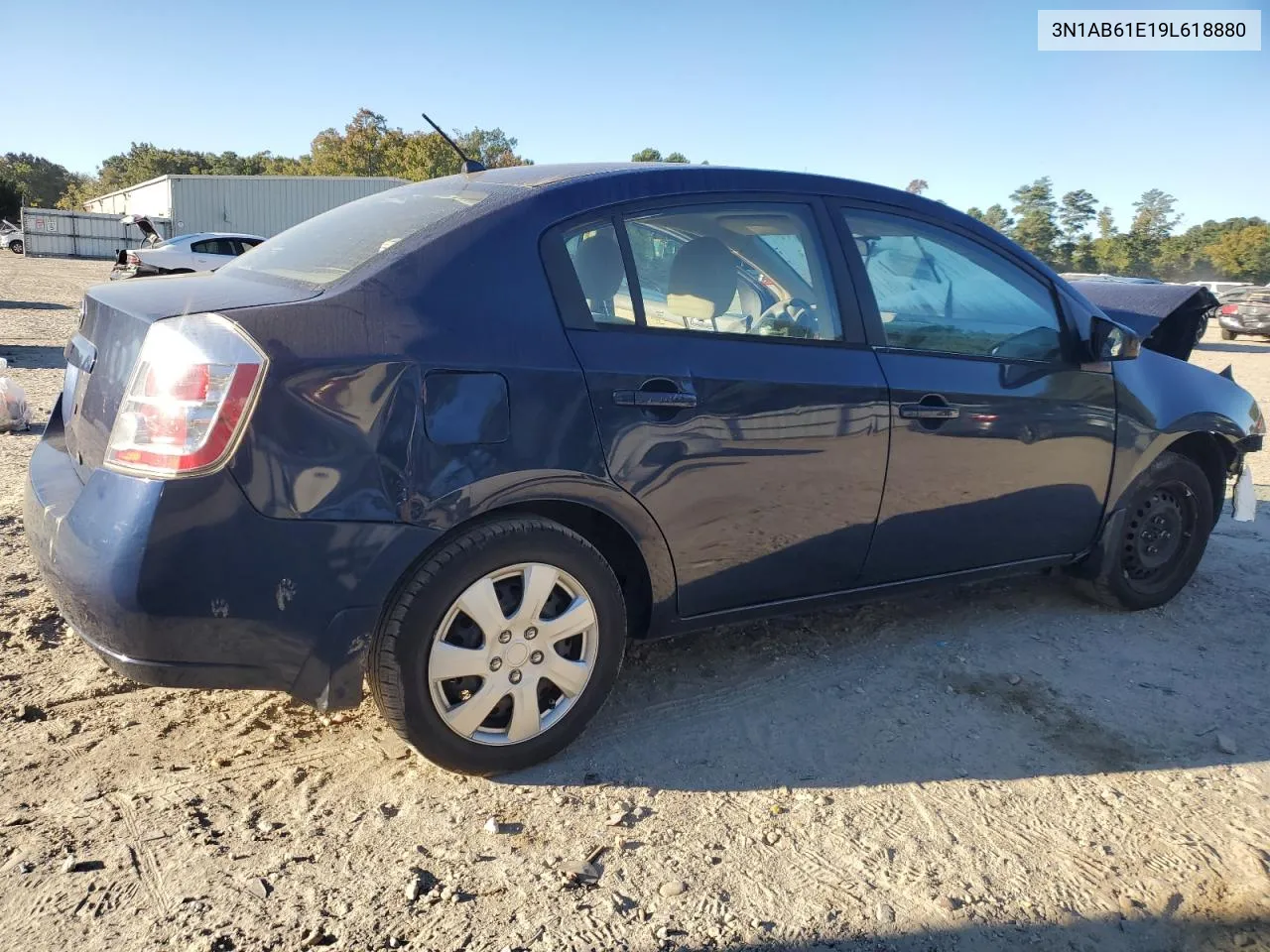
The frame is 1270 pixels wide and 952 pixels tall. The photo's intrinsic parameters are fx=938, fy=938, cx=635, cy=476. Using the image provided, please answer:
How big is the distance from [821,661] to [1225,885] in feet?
4.82

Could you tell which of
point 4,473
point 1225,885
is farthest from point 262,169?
point 1225,885

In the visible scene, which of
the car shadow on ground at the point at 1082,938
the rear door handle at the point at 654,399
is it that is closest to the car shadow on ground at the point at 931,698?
the car shadow on ground at the point at 1082,938

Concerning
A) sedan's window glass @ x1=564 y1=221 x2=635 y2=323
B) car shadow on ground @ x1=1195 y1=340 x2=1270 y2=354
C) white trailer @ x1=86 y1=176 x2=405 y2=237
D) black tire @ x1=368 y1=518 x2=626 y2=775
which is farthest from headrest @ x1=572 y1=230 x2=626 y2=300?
white trailer @ x1=86 y1=176 x2=405 y2=237

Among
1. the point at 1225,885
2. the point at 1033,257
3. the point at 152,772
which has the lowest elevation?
the point at 1225,885

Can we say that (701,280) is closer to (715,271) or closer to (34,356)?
(715,271)

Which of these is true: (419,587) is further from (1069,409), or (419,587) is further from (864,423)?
(1069,409)

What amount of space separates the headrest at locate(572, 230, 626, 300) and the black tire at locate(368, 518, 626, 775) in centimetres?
71

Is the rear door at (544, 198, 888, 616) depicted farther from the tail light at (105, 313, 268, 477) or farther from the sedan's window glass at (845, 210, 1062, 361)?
the tail light at (105, 313, 268, 477)

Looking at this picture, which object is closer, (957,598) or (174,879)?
(174,879)

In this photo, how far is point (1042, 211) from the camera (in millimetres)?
72812

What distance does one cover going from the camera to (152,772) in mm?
2668

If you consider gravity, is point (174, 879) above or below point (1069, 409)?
below

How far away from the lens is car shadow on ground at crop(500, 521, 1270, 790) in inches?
115

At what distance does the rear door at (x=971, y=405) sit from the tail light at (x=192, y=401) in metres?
→ 2.06
